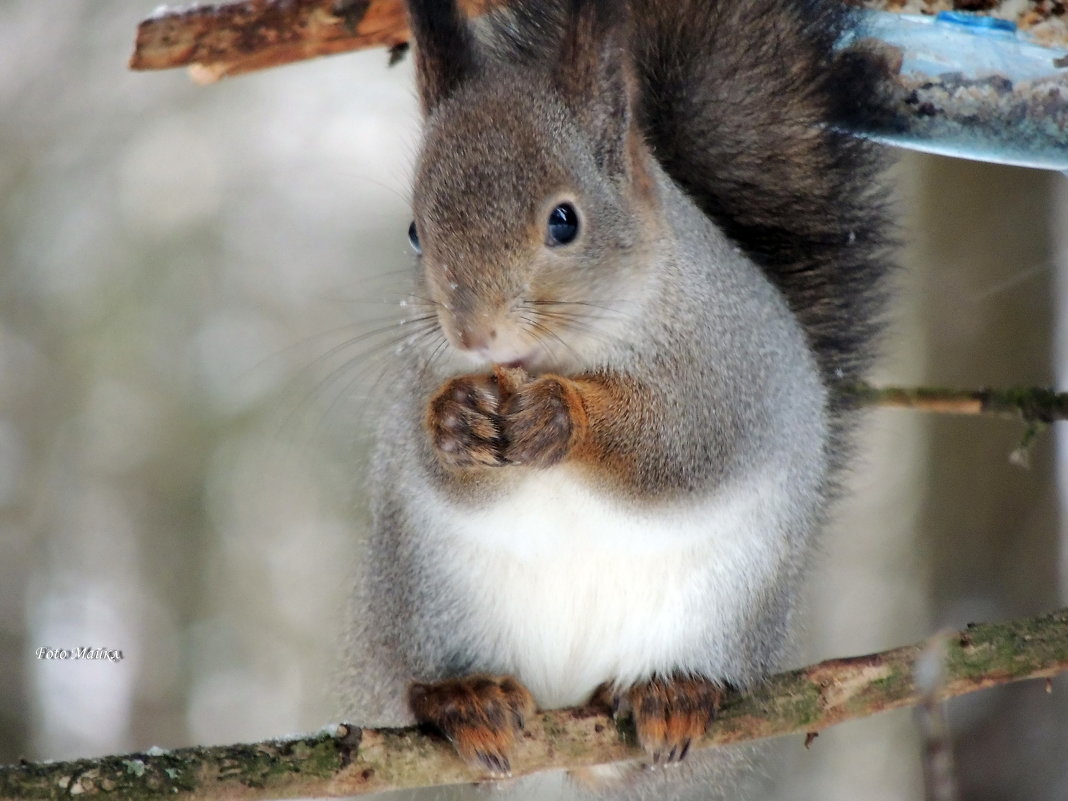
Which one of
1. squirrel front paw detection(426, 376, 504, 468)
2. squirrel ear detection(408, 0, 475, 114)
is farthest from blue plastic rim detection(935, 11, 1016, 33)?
squirrel front paw detection(426, 376, 504, 468)

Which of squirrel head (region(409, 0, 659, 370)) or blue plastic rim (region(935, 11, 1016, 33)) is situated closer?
squirrel head (region(409, 0, 659, 370))

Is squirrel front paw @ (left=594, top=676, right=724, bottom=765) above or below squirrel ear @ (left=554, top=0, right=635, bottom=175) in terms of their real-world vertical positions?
below

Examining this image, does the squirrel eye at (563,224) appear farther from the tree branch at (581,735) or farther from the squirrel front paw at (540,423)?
the tree branch at (581,735)

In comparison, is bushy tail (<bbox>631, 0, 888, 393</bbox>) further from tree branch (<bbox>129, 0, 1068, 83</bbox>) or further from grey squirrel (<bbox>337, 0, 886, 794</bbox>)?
tree branch (<bbox>129, 0, 1068, 83</bbox>)

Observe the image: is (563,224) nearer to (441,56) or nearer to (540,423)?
(540,423)

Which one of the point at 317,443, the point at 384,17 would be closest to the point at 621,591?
the point at 384,17

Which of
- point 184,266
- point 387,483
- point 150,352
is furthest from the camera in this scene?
point 184,266

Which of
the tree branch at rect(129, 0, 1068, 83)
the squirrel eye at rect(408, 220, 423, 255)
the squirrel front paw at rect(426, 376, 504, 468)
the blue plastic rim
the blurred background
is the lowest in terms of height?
the blurred background

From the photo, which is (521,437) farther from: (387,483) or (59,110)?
(59,110)
